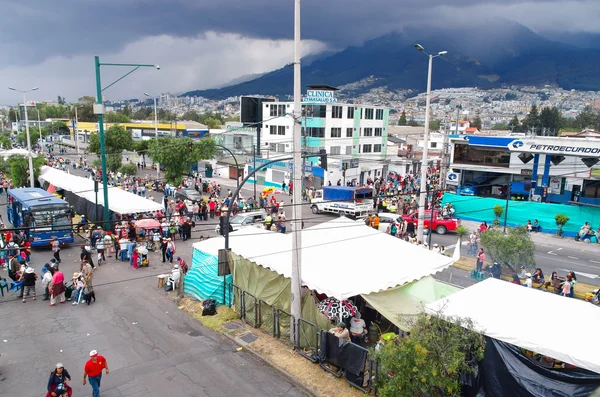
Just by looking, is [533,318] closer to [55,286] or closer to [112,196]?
[55,286]

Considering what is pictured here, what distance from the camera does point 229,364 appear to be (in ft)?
37.1

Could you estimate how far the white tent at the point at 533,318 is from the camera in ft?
26.5

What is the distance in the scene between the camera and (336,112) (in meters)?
52.8

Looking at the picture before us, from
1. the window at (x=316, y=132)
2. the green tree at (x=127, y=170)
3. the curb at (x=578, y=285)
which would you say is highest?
the window at (x=316, y=132)

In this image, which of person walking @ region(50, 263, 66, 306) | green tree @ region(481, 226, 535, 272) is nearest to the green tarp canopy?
green tree @ region(481, 226, 535, 272)

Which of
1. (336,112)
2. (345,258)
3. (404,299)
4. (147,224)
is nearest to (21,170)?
(147,224)

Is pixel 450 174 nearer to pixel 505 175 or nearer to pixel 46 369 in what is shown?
pixel 505 175

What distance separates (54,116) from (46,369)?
170 meters

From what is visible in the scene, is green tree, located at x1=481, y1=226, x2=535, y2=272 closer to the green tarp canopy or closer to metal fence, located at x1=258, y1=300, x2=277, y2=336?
the green tarp canopy

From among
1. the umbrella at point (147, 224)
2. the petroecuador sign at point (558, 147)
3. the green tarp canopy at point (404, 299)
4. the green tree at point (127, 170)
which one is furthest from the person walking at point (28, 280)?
the petroecuador sign at point (558, 147)

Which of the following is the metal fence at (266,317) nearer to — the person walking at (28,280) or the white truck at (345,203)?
the person walking at (28,280)

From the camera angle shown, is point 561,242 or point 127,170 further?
point 127,170

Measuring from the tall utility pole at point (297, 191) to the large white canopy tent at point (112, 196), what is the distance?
15062mm

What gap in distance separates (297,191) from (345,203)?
71.2 feet
